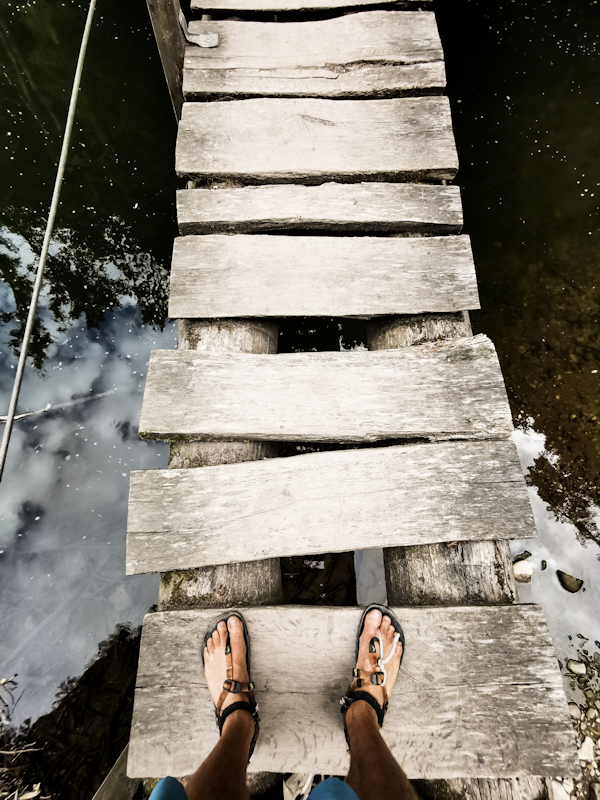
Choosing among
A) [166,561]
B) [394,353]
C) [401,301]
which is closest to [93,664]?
[166,561]

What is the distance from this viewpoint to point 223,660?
1.42m

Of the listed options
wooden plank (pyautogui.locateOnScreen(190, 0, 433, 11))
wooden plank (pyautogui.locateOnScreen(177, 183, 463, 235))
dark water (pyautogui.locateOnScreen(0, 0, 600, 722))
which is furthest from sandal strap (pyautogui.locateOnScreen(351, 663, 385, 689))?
wooden plank (pyautogui.locateOnScreen(190, 0, 433, 11))

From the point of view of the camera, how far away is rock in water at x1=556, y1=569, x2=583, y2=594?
7.16ft

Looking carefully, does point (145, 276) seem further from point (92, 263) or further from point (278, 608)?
point (278, 608)

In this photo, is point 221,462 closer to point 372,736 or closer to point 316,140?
point 372,736

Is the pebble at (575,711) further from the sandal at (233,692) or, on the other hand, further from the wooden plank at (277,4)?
the wooden plank at (277,4)

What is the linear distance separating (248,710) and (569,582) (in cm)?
193

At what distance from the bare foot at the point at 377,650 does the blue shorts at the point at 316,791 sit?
0.65 ft

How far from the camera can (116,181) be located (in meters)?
3.08

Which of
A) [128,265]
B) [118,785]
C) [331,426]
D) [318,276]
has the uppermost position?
[318,276]

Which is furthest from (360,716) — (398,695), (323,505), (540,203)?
(540,203)

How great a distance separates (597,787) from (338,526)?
6.57ft

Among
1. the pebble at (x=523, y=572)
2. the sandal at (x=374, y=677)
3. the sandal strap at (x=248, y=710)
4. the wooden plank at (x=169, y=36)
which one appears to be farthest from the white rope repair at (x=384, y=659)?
the wooden plank at (x=169, y=36)

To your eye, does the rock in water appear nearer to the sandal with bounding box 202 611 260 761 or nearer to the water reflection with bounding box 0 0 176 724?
the sandal with bounding box 202 611 260 761
